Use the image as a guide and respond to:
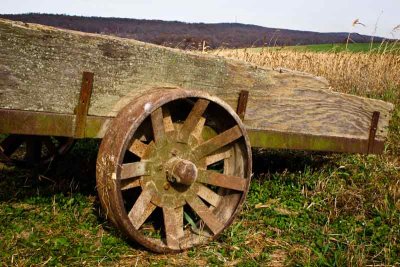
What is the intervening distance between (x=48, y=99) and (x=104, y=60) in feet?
1.23

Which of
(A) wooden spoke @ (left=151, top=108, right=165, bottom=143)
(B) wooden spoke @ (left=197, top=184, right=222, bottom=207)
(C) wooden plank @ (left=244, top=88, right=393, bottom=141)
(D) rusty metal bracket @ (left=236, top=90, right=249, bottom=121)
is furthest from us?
(C) wooden plank @ (left=244, top=88, right=393, bottom=141)

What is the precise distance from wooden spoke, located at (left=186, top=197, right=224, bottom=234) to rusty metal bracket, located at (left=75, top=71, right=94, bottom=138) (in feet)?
2.63

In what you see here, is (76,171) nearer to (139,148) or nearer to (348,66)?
(139,148)

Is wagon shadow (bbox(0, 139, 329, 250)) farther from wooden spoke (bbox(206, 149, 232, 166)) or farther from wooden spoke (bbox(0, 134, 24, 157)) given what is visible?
wooden spoke (bbox(206, 149, 232, 166))

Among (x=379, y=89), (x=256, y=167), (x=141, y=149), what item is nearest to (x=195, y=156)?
(x=141, y=149)

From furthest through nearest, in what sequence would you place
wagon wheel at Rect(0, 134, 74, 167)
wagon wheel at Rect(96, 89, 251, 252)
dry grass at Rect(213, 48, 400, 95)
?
dry grass at Rect(213, 48, 400, 95) → wagon wheel at Rect(0, 134, 74, 167) → wagon wheel at Rect(96, 89, 251, 252)

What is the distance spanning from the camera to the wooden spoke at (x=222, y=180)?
264cm

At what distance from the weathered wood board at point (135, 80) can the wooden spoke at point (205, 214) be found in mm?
A: 719

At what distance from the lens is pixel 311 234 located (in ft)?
10.1

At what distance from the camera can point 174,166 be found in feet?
8.11

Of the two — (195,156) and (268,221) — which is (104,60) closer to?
(195,156)

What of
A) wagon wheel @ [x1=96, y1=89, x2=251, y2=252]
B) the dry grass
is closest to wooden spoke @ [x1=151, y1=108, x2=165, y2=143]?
wagon wheel @ [x1=96, y1=89, x2=251, y2=252]

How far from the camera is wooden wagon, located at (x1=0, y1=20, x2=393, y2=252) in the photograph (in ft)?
7.07

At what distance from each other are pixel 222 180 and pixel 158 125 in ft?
1.92
